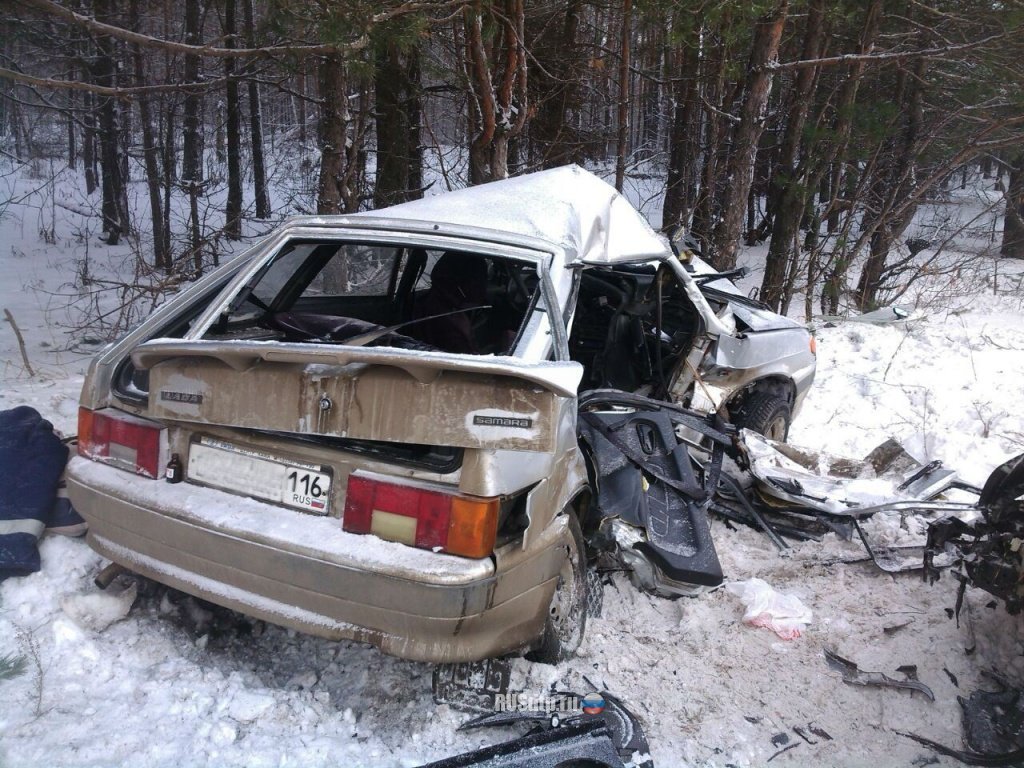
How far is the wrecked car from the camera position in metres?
2.31

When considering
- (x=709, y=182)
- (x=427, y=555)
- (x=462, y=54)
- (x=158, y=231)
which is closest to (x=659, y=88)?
(x=709, y=182)

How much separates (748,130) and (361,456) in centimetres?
743

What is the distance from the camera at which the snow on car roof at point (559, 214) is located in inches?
128

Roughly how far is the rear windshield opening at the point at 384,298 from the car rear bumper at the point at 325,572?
0.89m

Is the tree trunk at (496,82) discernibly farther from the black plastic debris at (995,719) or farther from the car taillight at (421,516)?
the black plastic debris at (995,719)

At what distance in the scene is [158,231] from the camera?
11.6 m

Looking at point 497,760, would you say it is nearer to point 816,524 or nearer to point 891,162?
point 816,524

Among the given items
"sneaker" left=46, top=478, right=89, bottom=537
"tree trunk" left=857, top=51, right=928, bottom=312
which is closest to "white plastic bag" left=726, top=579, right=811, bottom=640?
"sneaker" left=46, top=478, right=89, bottom=537

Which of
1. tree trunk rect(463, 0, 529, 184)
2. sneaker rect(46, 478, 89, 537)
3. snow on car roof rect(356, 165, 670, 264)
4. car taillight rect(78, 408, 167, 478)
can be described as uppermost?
tree trunk rect(463, 0, 529, 184)

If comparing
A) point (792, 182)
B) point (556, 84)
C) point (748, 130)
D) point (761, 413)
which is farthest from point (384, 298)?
point (792, 182)

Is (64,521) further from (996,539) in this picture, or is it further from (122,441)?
(996,539)

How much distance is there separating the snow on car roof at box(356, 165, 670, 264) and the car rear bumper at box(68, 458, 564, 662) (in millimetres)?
1335

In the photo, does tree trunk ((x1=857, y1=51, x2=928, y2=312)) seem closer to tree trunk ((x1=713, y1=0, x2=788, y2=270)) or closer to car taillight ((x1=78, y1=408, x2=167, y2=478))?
tree trunk ((x1=713, y1=0, x2=788, y2=270))

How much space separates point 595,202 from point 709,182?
7.83 meters
